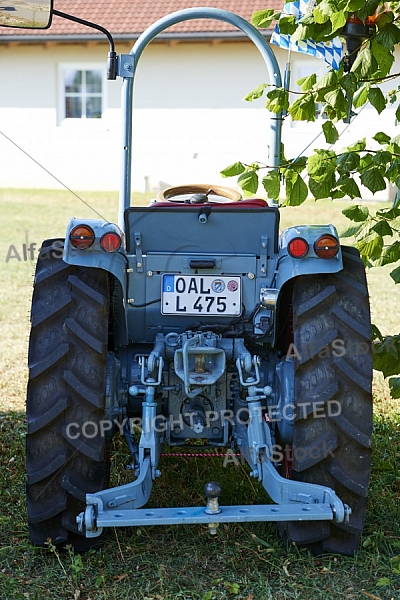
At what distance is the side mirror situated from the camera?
14.6 feet

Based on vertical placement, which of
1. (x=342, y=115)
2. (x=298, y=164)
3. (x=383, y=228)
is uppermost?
(x=342, y=115)

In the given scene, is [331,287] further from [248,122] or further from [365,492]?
[248,122]

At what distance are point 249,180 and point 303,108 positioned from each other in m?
0.47

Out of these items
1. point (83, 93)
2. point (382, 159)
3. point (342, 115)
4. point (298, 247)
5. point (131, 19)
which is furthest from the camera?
point (83, 93)

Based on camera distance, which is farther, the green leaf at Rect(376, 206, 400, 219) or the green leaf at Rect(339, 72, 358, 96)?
the green leaf at Rect(376, 206, 400, 219)

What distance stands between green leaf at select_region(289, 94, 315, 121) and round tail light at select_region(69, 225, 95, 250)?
4.53 ft

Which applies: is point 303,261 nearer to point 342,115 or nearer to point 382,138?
point 342,115

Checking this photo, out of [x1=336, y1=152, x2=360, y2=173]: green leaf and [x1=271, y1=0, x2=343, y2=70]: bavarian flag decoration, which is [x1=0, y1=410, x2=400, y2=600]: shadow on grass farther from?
[x1=271, y1=0, x2=343, y2=70]: bavarian flag decoration

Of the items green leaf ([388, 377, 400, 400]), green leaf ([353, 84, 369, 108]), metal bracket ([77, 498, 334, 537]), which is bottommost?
green leaf ([388, 377, 400, 400])

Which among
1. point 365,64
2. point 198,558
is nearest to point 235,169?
point 365,64

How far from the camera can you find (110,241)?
4004mm

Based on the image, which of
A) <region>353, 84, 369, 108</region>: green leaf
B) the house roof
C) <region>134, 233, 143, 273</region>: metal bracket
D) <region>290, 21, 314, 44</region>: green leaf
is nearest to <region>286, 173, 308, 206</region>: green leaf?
<region>353, 84, 369, 108</region>: green leaf

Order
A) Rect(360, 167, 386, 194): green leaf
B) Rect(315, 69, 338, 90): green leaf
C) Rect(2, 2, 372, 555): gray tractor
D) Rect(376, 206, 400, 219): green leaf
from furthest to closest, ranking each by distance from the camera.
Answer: Rect(376, 206, 400, 219): green leaf < Rect(360, 167, 386, 194): green leaf < Rect(315, 69, 338, 90): green leaf < Rect(2, 2, 372, 555): gray tractor

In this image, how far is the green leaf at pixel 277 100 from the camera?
4.75 metres
